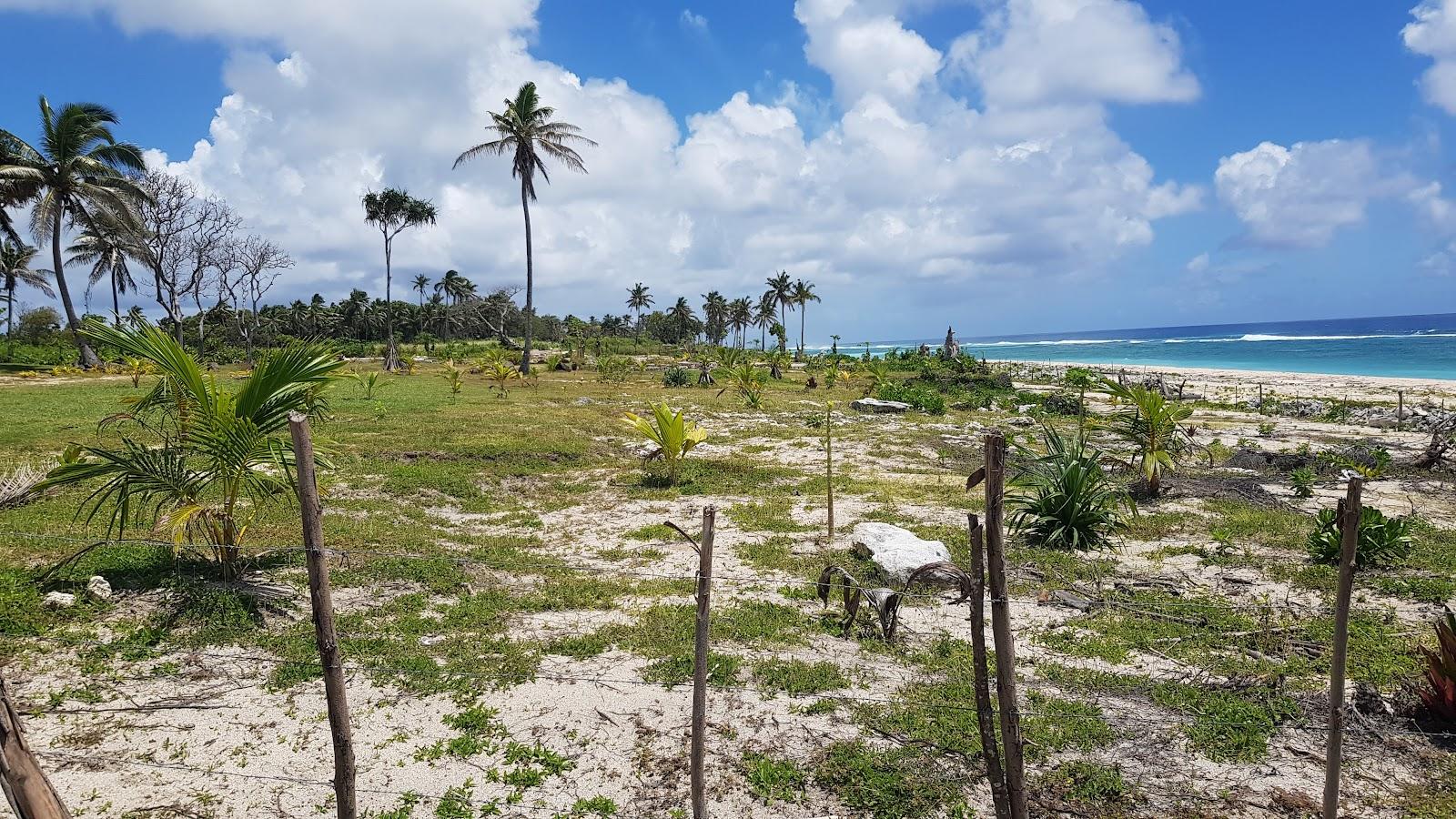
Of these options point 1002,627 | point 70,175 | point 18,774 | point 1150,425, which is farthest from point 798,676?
point 70,175

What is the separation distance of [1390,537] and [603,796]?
26.5 ft

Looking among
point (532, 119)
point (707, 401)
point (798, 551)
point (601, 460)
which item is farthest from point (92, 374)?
point (798, 551)

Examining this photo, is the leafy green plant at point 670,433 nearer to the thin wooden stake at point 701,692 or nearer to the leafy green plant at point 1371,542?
the leafy green plant at point 1371,542

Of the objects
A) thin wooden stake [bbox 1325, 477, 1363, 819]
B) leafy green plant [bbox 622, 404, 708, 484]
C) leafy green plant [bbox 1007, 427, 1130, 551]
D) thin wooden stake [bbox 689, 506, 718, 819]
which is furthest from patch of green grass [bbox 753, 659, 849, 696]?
leafy green plant [bbox 622, 404, 708, 484]

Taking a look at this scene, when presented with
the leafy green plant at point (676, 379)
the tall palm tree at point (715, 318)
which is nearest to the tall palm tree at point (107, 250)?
the leafy green plant at point (676, 379)

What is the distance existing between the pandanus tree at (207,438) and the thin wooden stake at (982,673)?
15.8ft

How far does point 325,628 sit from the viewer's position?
3.12 metres

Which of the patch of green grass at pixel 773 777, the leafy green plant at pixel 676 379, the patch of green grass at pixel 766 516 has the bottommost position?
the patch of green grass at pixel 773 777

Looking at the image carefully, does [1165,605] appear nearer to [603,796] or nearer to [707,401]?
[603,796]

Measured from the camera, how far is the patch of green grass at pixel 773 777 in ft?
12.8

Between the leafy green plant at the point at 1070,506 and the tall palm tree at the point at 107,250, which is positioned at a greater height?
Answer: the tall palm tree at the point at 107,250

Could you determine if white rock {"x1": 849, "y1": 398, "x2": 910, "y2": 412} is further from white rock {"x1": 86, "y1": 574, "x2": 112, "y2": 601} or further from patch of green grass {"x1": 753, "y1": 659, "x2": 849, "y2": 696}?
white rock {"x1": 86, "y1": 574, "x2": 112, "y2": 601}

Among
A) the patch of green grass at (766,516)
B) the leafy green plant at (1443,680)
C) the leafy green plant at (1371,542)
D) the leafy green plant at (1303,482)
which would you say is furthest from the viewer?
the leafy green plant at (1303,482)

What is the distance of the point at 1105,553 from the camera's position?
814 centimetres
